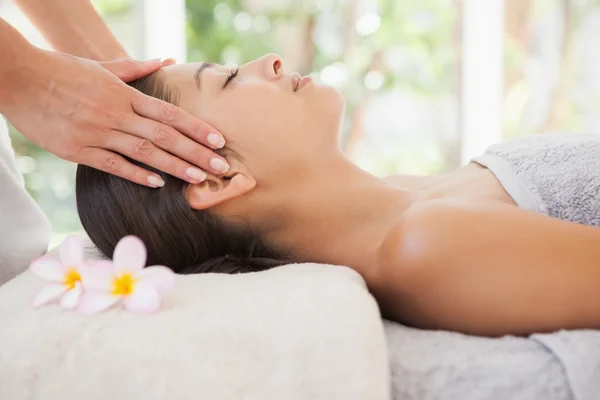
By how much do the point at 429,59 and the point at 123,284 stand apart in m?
2.94

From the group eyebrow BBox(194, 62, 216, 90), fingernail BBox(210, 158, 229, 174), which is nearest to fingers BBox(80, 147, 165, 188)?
fingernail BBox(210, 158, 229, 174)

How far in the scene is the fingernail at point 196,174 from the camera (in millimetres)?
1168

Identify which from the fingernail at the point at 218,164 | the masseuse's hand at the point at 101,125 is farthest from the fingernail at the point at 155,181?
the fingernail at the point at 218,164

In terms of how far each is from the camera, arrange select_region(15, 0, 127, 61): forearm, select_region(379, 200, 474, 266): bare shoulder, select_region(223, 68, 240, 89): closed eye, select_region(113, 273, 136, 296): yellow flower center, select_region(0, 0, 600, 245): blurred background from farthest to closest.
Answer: select_region(0, 0, 600, 245): blurred background < select_region(15, 0, 127, 61): forearm < select_region(223, 68, 240, 89): closed eye < select_region(379, 200, 474, 266): bare shoulder < select_region(113, 273, 136, 296): yellow flower center

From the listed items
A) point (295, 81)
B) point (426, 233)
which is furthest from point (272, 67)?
point (426, 233)

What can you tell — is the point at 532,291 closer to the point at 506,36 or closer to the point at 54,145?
the point at 54,145

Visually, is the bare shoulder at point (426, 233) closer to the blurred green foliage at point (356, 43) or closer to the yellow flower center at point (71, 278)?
the yellow flower center at point (71, 278)

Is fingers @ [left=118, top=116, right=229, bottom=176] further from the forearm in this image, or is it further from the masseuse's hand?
the forearm

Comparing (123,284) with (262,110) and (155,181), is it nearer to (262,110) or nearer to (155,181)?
(155,181)

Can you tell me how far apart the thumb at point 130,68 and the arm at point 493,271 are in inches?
25.5

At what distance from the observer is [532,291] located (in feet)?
3.01

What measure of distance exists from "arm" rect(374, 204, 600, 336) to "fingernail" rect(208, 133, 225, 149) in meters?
0.38

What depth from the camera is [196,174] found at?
1.17m

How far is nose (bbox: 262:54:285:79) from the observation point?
131 cm
